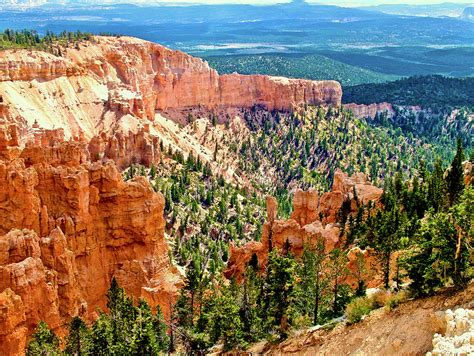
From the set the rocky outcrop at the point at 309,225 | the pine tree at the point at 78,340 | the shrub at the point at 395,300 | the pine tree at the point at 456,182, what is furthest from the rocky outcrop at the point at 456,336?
the pine tree at the point at 456,182

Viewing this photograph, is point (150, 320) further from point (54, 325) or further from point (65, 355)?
point (54, 325)

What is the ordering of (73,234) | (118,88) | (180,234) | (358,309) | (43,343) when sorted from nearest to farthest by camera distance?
(358,309) < (43,343) < (73,234) < (180,234) < (118,88)

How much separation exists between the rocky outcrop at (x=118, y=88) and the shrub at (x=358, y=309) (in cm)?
5961

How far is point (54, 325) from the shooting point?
48562 millimetres

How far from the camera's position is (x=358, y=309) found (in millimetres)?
33375

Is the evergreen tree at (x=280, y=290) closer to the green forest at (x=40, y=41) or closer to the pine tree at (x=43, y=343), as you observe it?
the pine tree at (x=43, y=343)

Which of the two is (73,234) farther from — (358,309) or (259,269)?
(358,309)

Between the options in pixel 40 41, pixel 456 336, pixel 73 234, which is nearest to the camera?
pixel 456 336

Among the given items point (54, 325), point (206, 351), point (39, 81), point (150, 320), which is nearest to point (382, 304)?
point (206, 351)

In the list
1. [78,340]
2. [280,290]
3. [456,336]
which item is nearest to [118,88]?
[78,340]

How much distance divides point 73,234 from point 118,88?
58.8 metres

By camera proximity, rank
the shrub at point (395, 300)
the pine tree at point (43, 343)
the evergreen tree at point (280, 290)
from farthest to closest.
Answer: the pine tree at point (43, 343) → the evergreen tree at point (280, 290) → the shrub at point (395, 300)

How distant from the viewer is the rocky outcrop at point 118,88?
311ft

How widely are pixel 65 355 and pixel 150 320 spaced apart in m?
6.21
